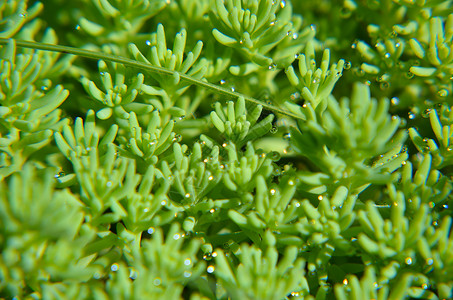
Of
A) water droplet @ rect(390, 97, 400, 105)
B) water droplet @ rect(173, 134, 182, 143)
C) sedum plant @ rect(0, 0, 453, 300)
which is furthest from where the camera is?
water droplet @ rect(390, 97, 400, 105)

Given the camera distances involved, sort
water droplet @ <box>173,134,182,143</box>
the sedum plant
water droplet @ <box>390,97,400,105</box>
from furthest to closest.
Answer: water droplet @ <box>390,97,400,105</box>
water droplet @ <box>173,134,182,143</box>
the sedum plant

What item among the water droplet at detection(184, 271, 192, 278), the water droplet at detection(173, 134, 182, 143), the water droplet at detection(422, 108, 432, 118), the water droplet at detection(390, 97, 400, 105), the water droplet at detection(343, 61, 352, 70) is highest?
the water droplet at detection(343, 61, 352, 70)

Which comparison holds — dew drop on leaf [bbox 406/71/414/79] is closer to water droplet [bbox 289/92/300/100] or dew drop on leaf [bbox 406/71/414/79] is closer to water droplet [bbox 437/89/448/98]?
water droplet [bbox 437/89/448/98]

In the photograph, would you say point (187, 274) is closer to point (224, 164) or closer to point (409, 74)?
point (224, 164)

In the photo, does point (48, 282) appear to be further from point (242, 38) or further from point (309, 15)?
point (309, 15)

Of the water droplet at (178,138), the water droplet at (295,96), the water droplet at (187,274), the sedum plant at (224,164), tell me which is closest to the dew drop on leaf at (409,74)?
the sedum plant at (224,164)

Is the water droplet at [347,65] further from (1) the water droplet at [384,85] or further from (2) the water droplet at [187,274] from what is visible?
A: (2) the water droplet at [187,274]

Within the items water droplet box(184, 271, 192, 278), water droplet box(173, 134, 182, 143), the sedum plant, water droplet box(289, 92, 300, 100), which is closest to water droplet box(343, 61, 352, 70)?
the sedum plant

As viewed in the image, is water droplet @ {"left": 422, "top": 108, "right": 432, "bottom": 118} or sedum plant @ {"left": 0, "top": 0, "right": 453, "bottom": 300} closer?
sedum plant @ {"left": 0, "top": 0, "right": 453, "bottom": 300}
